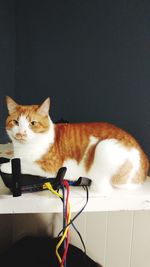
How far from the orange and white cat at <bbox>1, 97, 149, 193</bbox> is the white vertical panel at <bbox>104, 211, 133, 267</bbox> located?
0.27m

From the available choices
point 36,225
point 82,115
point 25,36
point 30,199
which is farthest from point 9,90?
point 30,199

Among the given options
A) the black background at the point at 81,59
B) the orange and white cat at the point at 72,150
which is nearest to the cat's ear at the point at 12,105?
the orange and white cat at the point at 72,150

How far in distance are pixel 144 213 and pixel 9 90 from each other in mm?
754

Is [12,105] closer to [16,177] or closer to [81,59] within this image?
[16,177]

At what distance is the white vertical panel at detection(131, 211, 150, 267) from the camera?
0.93m

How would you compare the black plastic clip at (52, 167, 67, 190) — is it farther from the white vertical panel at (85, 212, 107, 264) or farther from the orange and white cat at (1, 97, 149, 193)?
the white vertical panel at (85, 212, 107, 264)

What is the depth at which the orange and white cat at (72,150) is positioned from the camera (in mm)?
689

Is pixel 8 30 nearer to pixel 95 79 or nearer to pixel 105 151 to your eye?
pixel 95 79

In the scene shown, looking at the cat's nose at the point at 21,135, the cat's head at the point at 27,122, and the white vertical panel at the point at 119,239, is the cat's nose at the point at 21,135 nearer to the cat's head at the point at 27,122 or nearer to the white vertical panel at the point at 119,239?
the cat's head at the point at 27,122

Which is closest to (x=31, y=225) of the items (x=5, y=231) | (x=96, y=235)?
(x=5, y=231)

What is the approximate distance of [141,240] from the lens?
0.95m

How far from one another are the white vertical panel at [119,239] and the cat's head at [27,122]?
481 millimetres

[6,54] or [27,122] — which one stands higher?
[6,54]

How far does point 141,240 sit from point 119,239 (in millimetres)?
92
